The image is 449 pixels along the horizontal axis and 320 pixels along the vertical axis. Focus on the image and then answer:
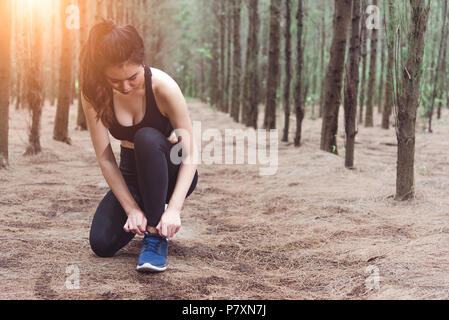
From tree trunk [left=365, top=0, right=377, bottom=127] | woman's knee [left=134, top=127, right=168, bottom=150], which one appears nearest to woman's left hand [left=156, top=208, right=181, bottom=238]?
woman's knee [left=134, top=127, right=168, bottom=150]

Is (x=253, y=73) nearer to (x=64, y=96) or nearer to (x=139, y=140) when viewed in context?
(x=64, y=96)

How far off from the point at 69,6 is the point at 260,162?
16.1 feet

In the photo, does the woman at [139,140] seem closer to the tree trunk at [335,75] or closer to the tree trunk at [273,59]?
the tree trunk at [335,75]

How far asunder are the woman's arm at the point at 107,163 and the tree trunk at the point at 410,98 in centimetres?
247

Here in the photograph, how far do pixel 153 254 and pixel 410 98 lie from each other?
263 centimetres

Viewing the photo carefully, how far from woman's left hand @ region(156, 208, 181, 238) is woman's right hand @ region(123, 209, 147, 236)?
0.33 feet

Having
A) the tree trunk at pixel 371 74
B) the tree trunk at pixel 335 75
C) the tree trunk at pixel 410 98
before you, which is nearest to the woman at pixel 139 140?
the tree trunk at pixel 410 98

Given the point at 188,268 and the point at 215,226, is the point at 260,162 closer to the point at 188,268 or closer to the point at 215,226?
the point at 215,226

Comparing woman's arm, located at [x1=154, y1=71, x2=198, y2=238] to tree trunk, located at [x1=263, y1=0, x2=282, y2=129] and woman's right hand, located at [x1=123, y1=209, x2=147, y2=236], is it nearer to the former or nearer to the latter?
woman's right hand, located at [x1=123, y1=209, x2=147, y2=236]

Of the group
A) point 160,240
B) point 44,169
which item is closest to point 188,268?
point 160,240

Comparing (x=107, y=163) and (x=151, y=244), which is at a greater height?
(x=107, y=163)

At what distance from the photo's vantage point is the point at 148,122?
8.39ft

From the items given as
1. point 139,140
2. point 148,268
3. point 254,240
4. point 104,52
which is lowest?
point 254,240

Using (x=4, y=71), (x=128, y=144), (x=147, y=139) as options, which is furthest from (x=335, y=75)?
(x=147, y=139)
